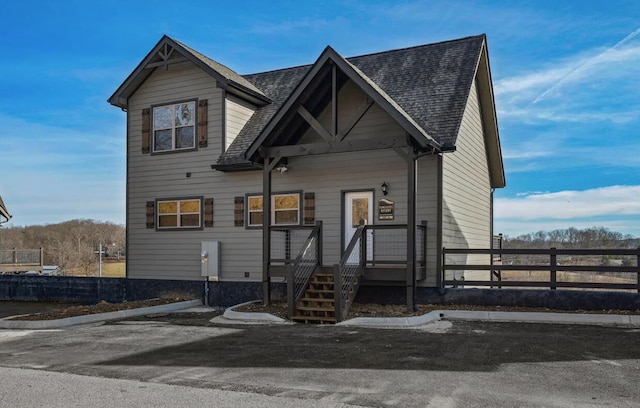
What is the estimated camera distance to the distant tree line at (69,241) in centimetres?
4619

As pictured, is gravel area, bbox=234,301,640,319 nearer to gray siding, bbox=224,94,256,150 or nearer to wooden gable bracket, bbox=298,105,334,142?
wooden gable bracket, bbox=298,105,334,142

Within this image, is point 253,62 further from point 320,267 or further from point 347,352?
point 347,352

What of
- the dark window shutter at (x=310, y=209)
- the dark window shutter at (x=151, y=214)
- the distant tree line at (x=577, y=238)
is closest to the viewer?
the dark window shutter at (x=310, y=209)

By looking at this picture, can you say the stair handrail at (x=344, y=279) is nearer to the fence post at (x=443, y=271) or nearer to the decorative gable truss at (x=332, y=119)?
the fence post at (x=443, y=271)

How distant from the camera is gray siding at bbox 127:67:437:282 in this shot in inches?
536

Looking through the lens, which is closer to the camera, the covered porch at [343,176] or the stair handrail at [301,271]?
the stair handrail at [301,271]

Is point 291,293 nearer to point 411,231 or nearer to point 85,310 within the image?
point 411,231

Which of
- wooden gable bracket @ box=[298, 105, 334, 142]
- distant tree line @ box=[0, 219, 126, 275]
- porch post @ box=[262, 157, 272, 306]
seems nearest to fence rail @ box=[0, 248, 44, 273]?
distant tree line @ box=[0, 219, 126, 275]

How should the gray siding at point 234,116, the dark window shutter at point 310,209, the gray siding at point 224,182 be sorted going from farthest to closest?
the gray siding at point 234,116 → the dark window shutter at point 310,209 → the gray siding at point 224,182

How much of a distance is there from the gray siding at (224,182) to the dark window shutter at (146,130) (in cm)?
21

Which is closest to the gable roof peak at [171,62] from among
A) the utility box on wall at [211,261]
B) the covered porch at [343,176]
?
the covered porch at [343,176]

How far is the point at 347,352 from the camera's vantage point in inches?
321

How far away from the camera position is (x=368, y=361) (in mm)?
7512

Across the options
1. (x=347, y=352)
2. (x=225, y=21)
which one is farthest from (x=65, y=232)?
(x=347, y=352)
